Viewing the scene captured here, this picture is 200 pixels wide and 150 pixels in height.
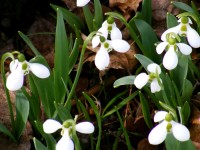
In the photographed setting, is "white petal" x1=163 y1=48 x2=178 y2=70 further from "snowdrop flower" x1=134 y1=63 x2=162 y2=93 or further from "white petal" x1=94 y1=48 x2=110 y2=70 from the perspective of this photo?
"white petal" x1=94 y1=48 x2=110 y2=70

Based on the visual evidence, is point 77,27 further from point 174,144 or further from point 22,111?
point 174,144

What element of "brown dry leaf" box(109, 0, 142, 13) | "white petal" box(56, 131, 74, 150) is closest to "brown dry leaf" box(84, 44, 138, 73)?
"brown dry leaf" box(109, 0, 142, 13)

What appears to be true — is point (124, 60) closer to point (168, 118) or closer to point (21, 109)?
point (21, 109)

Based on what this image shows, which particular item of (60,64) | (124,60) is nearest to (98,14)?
(124,60)

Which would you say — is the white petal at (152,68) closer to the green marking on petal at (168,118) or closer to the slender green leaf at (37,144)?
the green marking on petal at (168,118)

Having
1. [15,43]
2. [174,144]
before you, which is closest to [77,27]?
[15,43]

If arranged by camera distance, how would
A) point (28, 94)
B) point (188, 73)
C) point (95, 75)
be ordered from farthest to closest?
1. point (95, 75)
2. point (188, 73)
3. point (28, 94)
